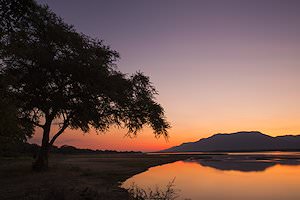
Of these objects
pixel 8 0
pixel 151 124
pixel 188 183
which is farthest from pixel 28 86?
pixel 8 0

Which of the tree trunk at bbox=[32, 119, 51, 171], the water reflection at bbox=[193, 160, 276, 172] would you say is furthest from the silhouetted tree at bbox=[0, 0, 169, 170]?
the water reflection at bbox=[193, 160, 276, 172]

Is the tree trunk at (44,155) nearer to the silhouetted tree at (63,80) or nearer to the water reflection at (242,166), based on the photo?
the silhouetted tree at (63,80)

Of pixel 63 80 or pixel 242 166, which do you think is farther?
pixel 242 166

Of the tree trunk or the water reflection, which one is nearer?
the tree trunk

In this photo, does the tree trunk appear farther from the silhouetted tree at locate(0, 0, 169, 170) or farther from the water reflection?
the water reflection

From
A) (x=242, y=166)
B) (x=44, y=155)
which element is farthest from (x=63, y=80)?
(x=242, y=166)

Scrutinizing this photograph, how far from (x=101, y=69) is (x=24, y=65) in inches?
261

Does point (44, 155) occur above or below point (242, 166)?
below

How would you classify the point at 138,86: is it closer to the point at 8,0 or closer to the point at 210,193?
the point at 210,193

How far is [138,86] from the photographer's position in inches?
1496

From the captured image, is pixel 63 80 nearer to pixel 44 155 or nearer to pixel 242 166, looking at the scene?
Result: pixel 44 155

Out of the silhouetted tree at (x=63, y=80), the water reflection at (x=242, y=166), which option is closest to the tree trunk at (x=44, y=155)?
the silhouetted tree at (x=63, y=80)

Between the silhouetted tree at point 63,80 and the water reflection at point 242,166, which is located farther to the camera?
the water reflection at point 242,166

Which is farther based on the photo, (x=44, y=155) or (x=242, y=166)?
(x=242, y=166)
